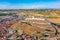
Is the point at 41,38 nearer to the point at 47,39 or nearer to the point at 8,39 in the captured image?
the point at 47,39

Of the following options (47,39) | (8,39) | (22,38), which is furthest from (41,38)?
(8,39)

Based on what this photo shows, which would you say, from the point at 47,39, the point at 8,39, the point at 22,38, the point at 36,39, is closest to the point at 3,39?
the point at 8,39

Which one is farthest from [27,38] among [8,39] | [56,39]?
[56,39]

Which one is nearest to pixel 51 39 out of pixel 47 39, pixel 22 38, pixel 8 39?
pixel 47 39

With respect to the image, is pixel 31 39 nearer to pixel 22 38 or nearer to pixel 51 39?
pixel 22 38

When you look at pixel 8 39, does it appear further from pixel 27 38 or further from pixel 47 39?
pixel 47 39

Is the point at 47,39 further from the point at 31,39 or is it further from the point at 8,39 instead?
the point at 8,39
